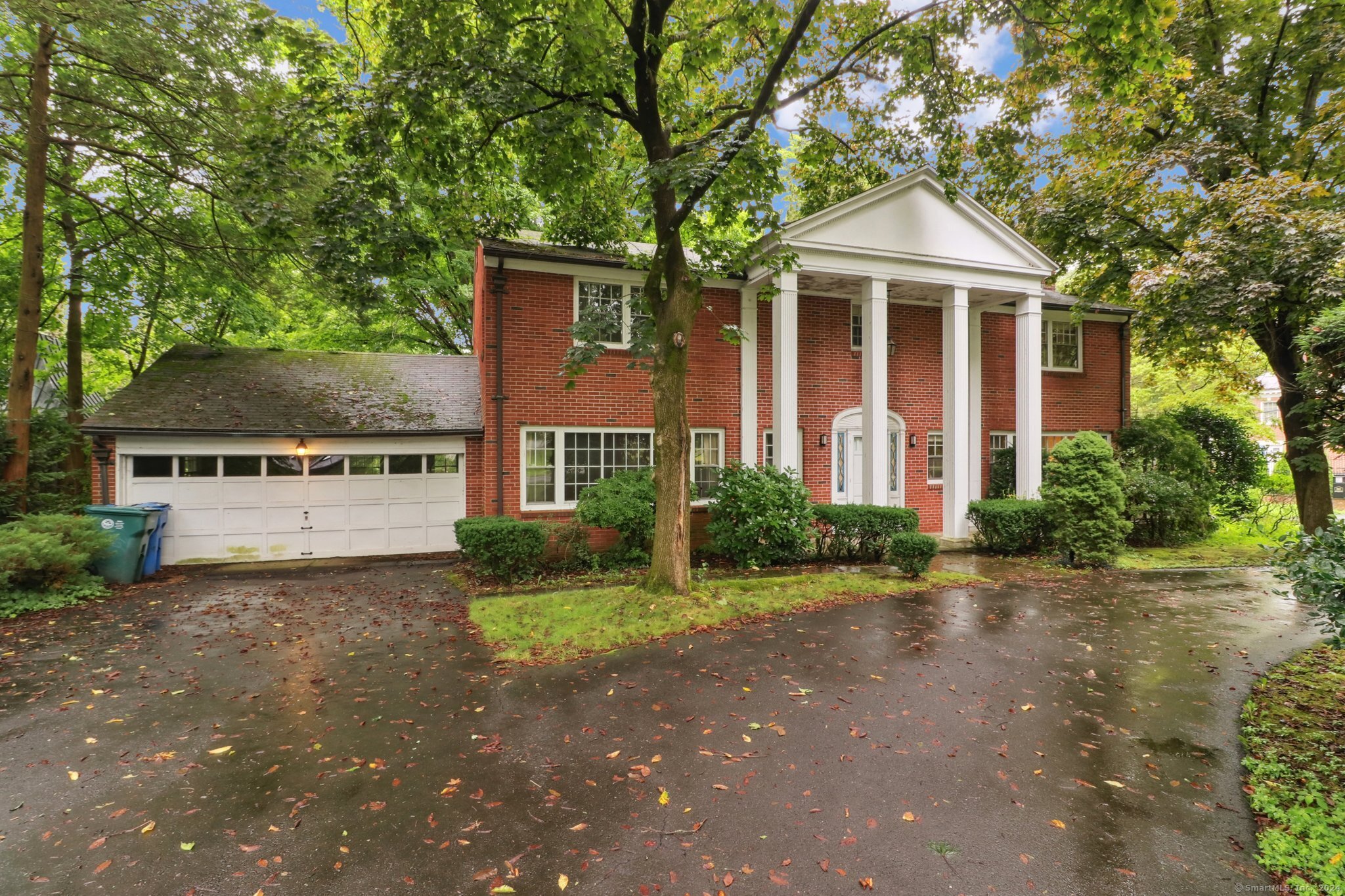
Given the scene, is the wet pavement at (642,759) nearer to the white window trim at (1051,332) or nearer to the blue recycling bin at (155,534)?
the blue recycling bin at (155,534)

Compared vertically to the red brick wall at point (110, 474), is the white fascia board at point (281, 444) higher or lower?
higher

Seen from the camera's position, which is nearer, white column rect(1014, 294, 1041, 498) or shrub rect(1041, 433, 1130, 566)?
shrub rect(1041, 433, 1130, 566)

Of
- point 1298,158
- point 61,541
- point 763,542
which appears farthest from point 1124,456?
point 61,541

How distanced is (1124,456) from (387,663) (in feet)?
54.2

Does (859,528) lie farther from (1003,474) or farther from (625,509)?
(1003,474)

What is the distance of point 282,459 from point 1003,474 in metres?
16.2

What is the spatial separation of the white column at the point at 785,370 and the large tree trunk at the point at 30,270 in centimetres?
1318

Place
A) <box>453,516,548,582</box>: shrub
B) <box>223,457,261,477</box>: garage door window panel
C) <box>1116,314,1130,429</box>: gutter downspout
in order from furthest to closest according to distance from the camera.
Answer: <box>1116,314,1130,429</box>: gutter downspout → <box>223,457,261,477</box>: garage door window panel → <box>453,516,548,582</box>: shrub

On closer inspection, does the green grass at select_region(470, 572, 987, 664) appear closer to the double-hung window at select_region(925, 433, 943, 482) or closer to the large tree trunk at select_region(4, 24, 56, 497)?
the double-hung window at select_region(925, 433, 943, 482)

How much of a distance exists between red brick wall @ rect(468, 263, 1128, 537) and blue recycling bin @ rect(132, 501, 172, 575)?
523cm

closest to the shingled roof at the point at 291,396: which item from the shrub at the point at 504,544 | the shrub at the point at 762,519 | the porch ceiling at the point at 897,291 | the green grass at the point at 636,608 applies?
the shrub at the point at 504,544

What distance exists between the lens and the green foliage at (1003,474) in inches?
522

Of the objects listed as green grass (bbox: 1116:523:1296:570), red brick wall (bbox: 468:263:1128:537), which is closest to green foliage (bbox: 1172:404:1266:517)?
green grass (bbox: 1116:523:1296:570)

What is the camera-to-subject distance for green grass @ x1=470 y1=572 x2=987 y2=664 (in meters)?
6.17
